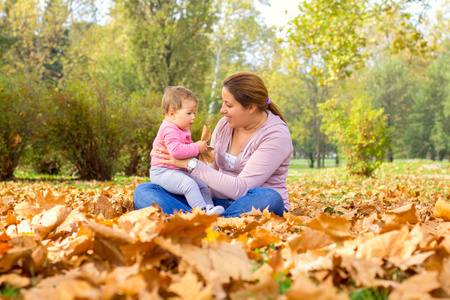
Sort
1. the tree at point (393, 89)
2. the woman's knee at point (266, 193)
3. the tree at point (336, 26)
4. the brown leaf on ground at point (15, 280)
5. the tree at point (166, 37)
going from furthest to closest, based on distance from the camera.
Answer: the tree at point (393, 89) < the tree at point (166, 37) < the tree at point (336, 26) < the woman's knee at point (266, 193) < the brown leaf on ground at point (15, 280)

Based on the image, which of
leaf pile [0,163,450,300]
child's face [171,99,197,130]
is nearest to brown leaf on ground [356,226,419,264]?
leaf pile [0,163,450,300]

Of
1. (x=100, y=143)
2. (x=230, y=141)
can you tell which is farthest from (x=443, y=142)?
(x=230, y=141)

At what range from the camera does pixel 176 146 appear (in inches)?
129

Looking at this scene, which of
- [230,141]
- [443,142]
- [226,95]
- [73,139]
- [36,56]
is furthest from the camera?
[443,142]

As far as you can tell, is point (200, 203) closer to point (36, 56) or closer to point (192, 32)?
point (192, 32)

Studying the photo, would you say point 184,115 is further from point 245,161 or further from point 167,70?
point 167,70

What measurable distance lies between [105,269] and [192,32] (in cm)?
1704

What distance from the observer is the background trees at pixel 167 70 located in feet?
27.7

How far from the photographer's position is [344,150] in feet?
38.5

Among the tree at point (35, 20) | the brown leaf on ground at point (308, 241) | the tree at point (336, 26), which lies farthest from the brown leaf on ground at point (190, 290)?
the tree at point (35, 20)

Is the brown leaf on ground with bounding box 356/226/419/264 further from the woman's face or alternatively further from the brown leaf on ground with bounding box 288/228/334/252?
the woman's face

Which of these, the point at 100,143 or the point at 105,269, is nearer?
the point at 105,269

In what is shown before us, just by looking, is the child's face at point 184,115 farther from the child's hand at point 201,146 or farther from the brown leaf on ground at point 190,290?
the brown leaf on ground at point 190,290

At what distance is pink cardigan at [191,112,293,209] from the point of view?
3.12 metres
